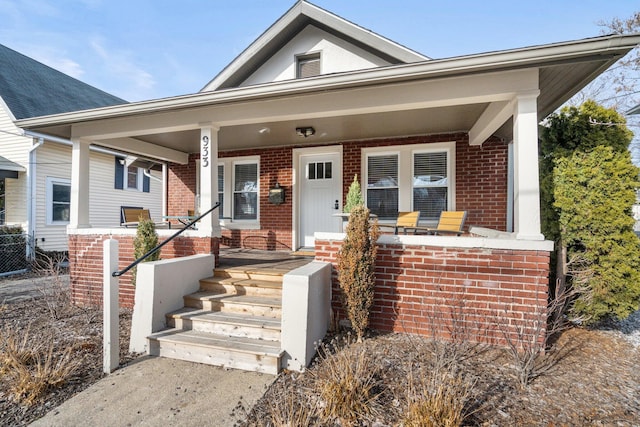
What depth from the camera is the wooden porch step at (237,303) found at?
343cm

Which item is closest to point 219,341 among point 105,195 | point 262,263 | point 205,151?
point 262,263

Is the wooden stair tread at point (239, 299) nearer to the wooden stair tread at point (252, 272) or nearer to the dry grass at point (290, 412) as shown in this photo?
the wooden stair tread at point (252, 272)

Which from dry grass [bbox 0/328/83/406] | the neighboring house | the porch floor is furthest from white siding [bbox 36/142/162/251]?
dry grass [bbox 0/328/83/406]

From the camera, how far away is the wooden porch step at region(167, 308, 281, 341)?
3152 mm

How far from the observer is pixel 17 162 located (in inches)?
355

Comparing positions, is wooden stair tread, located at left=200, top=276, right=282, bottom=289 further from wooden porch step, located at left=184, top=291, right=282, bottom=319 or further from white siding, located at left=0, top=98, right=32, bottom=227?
white siding, located at left=0, top=98, right=32, bottom=227

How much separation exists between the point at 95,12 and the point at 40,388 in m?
7.70

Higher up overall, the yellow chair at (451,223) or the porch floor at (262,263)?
the yellow chair at (451,223)

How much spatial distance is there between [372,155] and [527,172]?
3371 millimetres

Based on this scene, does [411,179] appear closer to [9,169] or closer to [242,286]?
[242,286]

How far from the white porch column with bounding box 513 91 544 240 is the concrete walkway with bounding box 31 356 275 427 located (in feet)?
9.70

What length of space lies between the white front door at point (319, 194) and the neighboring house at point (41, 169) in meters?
4.60

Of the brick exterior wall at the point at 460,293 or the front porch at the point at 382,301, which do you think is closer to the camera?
the front porch at the point at 382,301

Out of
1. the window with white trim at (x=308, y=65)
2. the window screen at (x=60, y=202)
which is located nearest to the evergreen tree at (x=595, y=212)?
the window with white trim at (x=308, y=65)
